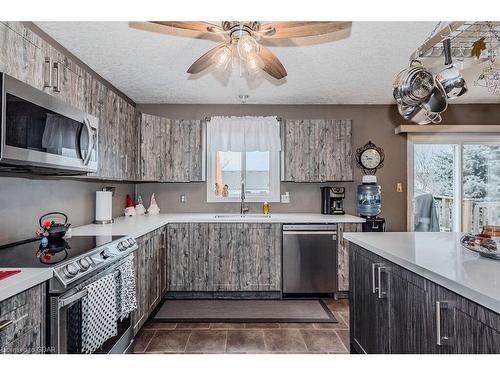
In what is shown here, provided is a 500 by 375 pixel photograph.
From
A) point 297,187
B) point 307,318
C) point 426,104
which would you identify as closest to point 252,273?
point 307,318

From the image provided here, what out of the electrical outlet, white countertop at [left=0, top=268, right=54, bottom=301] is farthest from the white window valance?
white countertop at [left=0, top=268, right=54, bottom=301]

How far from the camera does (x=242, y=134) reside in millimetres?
4219

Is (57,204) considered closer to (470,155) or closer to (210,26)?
(210,26)

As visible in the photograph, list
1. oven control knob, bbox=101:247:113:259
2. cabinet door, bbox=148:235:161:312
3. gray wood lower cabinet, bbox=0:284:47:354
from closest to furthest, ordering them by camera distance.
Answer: gray wood lower cabinet, bbox=0:284:47:354 → oven control knob, bbox=101:247:113:259 → cabinet door, bbox=148:235:161:312

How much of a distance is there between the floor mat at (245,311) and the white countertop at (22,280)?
1.89 m

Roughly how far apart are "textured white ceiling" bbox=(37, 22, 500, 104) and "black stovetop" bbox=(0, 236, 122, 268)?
4.89 ft

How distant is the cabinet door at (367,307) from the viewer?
1.84m

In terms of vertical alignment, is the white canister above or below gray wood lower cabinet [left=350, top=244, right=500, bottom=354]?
above

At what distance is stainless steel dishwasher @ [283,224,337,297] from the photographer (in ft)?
11.9


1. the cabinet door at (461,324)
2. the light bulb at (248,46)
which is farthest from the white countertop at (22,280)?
the cabinet door at (461,324)

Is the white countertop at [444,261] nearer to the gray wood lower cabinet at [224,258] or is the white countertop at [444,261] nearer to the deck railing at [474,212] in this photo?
the gray wood lower cabinet at [224,258]

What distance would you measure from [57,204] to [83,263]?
47.8 inches

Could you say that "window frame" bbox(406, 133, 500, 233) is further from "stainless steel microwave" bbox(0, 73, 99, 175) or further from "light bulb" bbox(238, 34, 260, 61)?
"stainless steel microwave" bbox(0, 73, 99, 175)

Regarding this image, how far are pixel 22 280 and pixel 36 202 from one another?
4.44 ft
